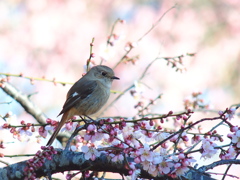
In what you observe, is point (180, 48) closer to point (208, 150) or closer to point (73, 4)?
point (73, 4)

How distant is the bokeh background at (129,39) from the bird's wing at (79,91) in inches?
171

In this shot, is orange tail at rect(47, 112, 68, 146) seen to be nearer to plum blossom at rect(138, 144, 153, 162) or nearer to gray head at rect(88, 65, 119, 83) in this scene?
gray head at rect(88, 65, 119, 83)

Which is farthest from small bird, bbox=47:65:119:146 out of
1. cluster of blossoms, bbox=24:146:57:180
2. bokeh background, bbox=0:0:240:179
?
bokeh background, bbox=0:0:240:179

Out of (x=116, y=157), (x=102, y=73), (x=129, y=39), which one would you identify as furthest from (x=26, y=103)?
(x=129, y=39)

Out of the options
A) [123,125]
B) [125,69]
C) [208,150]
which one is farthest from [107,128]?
[125,69]

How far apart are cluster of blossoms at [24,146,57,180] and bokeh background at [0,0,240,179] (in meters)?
5.99

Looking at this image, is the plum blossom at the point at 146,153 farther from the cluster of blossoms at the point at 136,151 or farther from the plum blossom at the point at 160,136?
the plum blossom at the point at 160,136

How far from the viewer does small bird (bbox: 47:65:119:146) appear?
378 cm

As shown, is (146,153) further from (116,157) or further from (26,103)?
(26,103)

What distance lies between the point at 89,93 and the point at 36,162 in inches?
69.5

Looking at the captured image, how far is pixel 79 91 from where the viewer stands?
392 centimetres

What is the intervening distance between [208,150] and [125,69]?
6.61m

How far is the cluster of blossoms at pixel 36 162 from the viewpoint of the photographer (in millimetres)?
2219

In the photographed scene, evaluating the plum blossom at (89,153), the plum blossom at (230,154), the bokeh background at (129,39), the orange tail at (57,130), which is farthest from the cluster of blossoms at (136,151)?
the bokeh background at (129,39)
